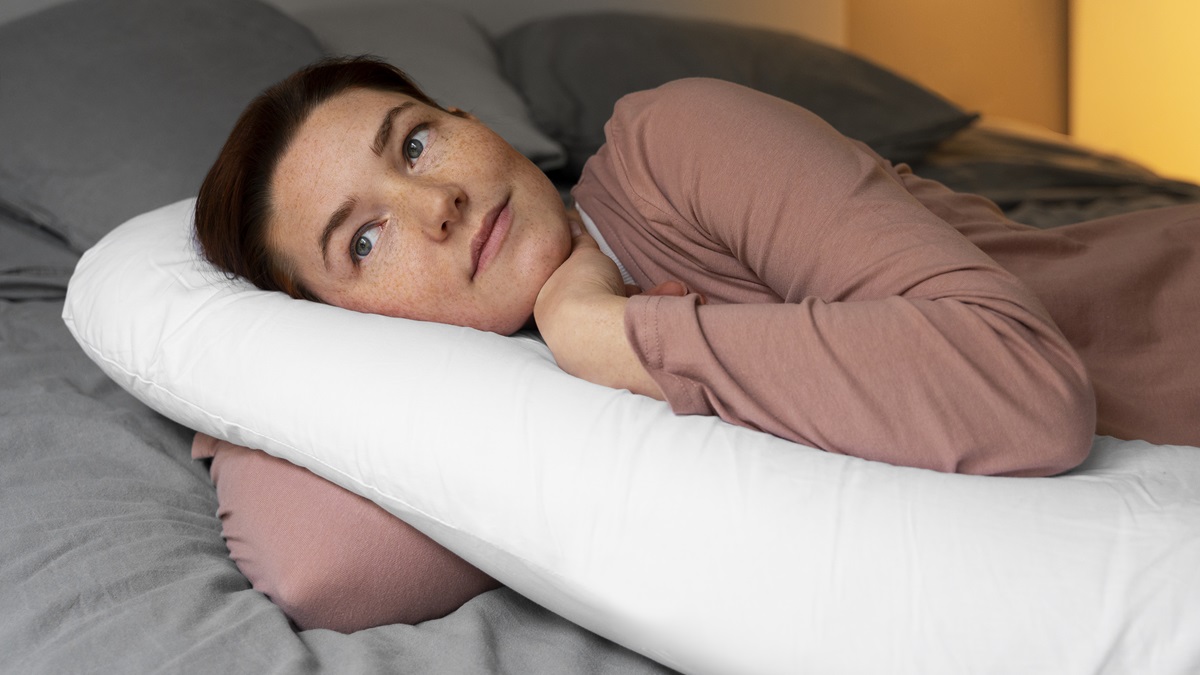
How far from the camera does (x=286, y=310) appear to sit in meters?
1.08

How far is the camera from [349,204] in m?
1.09

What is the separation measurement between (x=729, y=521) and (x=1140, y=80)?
3.09 m

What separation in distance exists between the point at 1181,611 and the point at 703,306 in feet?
1.30

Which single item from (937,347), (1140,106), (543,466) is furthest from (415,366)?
(1140,106)

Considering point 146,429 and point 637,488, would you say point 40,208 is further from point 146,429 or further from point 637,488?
point 637,488

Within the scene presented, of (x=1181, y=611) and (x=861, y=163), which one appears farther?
(x=861, y=163)

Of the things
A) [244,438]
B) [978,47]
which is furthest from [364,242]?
[978,47]

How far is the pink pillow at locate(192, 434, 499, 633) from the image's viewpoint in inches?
35.9

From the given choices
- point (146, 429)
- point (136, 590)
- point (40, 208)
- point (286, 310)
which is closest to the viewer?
point (136, 590)

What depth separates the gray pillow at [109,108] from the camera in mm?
1693

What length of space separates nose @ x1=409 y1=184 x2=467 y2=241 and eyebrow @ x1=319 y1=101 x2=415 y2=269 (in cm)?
7

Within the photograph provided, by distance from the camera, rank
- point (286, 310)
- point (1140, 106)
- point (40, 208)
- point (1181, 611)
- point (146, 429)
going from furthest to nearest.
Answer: point (1140, 106)
point (40, 208)
point (146, 429)
point (286, 310)
point (1181, 611)

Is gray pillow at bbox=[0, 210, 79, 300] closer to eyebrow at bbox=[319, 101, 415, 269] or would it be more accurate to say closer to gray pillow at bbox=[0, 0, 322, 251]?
gray pillow at bbox=[0, 0, 322, 251]

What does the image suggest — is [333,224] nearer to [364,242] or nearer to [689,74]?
[364,242]
